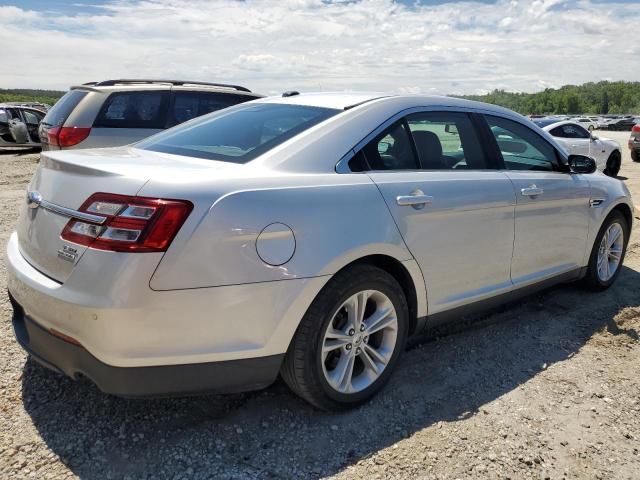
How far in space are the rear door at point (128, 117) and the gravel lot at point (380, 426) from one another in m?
4.32

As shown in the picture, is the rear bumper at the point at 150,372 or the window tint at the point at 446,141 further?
the window tint at the point at 446,141

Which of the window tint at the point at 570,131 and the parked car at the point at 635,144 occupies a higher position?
the window tint at the point at 570,131

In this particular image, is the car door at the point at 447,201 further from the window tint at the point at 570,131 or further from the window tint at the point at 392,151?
the window tint at the point at 570,131

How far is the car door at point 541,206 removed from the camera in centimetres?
376

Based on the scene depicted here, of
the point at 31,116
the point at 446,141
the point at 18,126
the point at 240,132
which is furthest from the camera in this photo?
the point at 31,116

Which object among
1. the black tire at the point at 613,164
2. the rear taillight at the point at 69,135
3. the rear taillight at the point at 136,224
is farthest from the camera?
the black tire at the point at 613,164

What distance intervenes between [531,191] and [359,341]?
5.56ft

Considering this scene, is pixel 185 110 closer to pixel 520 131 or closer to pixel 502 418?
pixel 520 131

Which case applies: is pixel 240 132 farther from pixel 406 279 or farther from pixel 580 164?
pixel 580 164

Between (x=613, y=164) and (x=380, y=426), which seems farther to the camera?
(x=613, y=164)

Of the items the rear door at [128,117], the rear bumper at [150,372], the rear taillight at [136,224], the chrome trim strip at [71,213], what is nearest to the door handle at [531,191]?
the rear bumper at [150,372]

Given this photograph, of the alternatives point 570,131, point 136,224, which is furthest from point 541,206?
point 570,131

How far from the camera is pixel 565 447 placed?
269 cm

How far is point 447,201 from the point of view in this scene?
10.4 feet
